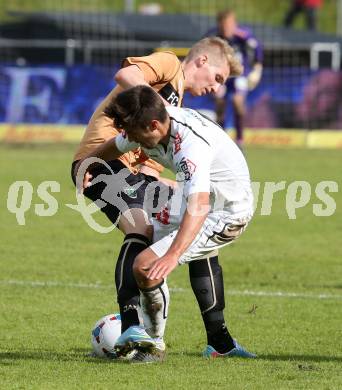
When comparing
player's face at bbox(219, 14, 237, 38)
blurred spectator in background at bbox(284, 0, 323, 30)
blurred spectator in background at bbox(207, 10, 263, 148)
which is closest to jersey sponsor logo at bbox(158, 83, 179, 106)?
blurred spectator in background at bbox(207, 10, 263, 148)

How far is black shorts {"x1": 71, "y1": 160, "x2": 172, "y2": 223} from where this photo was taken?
6816 mm

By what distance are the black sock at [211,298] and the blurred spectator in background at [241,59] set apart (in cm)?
1151

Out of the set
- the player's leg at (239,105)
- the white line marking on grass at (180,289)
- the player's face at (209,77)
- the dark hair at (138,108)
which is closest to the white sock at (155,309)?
the dark hair at (138,108)

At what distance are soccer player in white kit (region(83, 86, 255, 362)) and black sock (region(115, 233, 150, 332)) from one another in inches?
3.1

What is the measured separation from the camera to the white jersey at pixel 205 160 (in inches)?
231

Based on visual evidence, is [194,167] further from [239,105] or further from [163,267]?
[239,105]

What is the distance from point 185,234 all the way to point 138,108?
68 cm

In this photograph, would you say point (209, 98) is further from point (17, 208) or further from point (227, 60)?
point (227, 60)

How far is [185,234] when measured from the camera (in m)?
5.80

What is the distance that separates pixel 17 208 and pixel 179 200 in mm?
7425

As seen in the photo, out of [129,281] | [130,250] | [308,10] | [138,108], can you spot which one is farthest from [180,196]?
[308,10]

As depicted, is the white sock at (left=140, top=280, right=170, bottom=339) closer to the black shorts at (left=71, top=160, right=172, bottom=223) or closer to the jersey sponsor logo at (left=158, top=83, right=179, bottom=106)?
the black shorts at (left=71, top=160, right=172, bottom=223)

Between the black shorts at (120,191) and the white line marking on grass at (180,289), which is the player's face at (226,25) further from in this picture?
A: the black shorts at (120,191)

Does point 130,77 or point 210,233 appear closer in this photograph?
point 210,233
